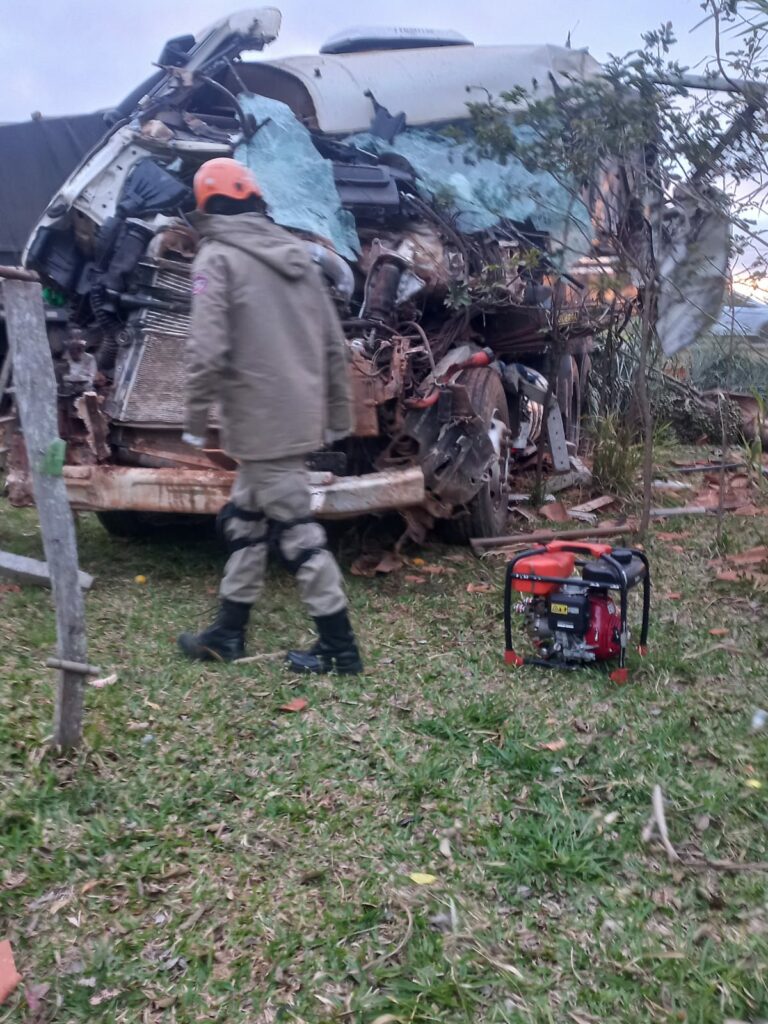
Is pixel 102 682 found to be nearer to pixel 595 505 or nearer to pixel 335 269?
pixel 335 269

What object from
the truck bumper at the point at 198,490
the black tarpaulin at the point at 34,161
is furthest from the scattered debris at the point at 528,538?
the black tarpaulin at the point at 34,161

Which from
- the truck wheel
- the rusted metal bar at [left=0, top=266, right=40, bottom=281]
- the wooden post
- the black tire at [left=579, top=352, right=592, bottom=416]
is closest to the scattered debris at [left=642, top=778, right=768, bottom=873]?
the wooden post

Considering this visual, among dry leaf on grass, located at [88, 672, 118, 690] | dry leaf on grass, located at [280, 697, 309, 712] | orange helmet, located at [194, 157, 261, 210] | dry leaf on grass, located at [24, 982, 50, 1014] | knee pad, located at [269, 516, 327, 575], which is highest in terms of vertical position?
orange helmet, located at [194, 157, 261, 210]

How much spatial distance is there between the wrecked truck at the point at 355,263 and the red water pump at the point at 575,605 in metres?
0.91

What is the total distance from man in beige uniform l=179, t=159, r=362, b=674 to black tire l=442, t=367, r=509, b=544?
1.66m

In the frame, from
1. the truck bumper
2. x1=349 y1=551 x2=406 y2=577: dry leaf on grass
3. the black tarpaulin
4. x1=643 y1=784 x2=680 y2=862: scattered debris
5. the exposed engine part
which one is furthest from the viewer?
the black tarpaulin

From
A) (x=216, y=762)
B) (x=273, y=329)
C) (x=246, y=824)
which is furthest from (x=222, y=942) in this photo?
(x=273, y=329)

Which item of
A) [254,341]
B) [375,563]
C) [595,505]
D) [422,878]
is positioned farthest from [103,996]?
[595,505]

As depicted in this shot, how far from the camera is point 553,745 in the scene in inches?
127

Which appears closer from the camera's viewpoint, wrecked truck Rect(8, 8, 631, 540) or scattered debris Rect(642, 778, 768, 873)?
scattered debris Rect(642, 778, 768, 873)

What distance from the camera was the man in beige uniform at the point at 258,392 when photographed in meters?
3.69

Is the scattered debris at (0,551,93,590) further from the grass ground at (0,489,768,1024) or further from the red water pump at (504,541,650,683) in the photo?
the red water pump at (504,541,650,683)

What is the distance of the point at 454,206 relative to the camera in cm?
591

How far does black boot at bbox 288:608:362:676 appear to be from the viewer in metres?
3.88
